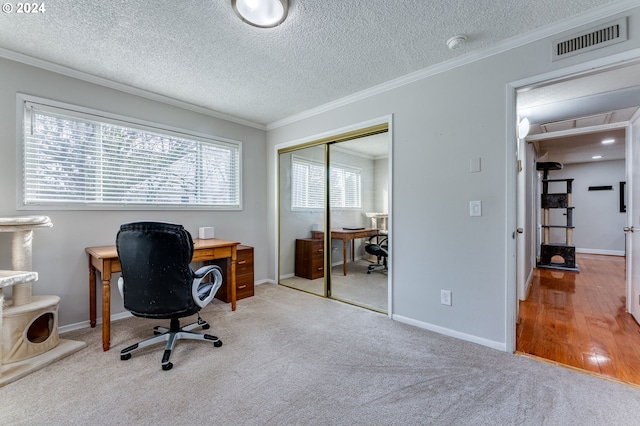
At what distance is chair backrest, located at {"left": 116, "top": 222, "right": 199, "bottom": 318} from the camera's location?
6.33 ft

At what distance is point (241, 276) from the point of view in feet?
11.4

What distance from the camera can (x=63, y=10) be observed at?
1.80 meters

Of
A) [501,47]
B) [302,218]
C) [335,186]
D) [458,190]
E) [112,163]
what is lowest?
[302,218]

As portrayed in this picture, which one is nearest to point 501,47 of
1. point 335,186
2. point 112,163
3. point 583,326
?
point 335,186

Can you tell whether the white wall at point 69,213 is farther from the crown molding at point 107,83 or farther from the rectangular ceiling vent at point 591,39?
the rectangular ceiling vent at point 591,39

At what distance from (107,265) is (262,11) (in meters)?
2.26

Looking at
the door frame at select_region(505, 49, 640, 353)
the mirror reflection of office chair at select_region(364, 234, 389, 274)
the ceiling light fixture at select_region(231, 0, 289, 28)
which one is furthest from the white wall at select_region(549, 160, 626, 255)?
the ceiling light fixture at select_region(231, 0, 289, 28)

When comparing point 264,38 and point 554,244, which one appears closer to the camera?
point 264,38

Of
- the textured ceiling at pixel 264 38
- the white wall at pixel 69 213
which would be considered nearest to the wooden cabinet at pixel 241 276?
the white wall at pixel 69 213

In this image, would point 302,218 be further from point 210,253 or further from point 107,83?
point 107,83

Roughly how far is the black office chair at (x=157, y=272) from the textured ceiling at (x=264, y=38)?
4.69 ft

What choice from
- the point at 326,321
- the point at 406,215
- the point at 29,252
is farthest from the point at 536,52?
the point at 29,252

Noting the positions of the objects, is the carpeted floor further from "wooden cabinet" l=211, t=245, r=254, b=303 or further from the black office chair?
"wooden cabinet" l=211, t=245, r=254, b=303

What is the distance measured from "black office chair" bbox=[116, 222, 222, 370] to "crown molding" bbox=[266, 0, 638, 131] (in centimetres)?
234
